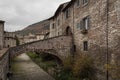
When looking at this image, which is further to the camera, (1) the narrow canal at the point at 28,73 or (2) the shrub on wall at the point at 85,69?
(1) the narrow canal at the point at 28,73

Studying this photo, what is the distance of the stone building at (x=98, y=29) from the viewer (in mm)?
12633

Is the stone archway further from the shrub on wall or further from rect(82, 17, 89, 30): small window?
the shrub on wall

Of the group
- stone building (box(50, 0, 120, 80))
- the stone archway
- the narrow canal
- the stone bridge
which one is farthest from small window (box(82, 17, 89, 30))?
the narrow canal

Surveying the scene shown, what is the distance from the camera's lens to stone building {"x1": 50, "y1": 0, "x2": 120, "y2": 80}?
41.4 ft

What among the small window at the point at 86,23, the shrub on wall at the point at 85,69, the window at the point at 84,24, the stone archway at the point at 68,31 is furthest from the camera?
the stone archway at the point at 68,31

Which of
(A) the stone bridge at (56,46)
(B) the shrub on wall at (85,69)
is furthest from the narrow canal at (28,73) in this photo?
(B) the shrub on wall at (85,69)

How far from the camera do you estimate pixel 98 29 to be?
591 inches

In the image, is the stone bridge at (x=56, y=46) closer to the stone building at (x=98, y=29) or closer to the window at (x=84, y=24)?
the stone building at (x=98, y=29)

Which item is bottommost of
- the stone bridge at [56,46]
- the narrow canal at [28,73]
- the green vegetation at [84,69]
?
the narrow canal at [28,73]

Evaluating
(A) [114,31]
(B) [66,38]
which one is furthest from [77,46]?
(A) [114,31]

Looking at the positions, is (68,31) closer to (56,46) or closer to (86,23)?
(56,46)

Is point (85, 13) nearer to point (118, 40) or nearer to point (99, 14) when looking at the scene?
point (99, 14)

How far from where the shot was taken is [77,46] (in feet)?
67.4

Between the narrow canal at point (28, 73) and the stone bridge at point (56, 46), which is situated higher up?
the stone bridge at point (56, 46)
